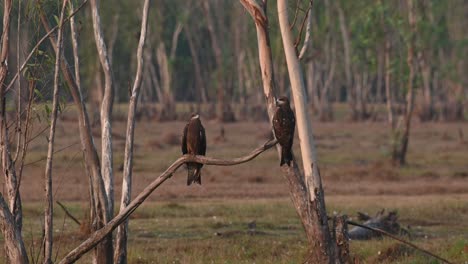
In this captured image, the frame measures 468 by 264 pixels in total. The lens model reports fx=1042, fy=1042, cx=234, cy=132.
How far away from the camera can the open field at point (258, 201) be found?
14820mm

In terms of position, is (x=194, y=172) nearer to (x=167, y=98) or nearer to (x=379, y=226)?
(x=379, y=226)

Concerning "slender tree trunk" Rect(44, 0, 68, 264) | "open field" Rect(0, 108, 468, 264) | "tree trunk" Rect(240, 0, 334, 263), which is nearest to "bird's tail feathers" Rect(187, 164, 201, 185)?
"slender tree trunk" Rect(44, 0, 68, 264)

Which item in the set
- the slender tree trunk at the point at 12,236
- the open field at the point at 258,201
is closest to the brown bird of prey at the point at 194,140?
the open field at the point at 258,201

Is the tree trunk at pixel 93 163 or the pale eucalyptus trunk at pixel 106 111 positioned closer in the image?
the tree trunk at pixel 93 163

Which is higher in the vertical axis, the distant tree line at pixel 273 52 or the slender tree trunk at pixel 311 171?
the distant tree line at pixel 273 52

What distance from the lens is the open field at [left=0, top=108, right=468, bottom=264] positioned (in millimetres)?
14820

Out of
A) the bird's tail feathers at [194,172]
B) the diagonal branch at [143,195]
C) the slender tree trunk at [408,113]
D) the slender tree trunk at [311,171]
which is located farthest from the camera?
the slender tree trunk at [408,113]

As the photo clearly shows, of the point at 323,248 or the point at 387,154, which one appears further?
the point at 387,154

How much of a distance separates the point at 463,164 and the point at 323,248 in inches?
761

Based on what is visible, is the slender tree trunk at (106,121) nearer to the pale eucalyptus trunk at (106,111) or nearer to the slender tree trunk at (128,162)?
the pale eucalyptus trunk at (106,111)

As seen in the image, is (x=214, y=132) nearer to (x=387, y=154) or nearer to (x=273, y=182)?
(x=387, y=154)

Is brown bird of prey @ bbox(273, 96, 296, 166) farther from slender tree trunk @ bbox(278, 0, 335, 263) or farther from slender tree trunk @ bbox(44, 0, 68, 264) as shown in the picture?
slender tree trunk @ bbox(44, 0, 68, 264)

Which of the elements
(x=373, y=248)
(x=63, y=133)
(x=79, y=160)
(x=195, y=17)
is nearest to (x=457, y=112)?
(x=195, y=17)

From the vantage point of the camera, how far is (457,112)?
55.3m
